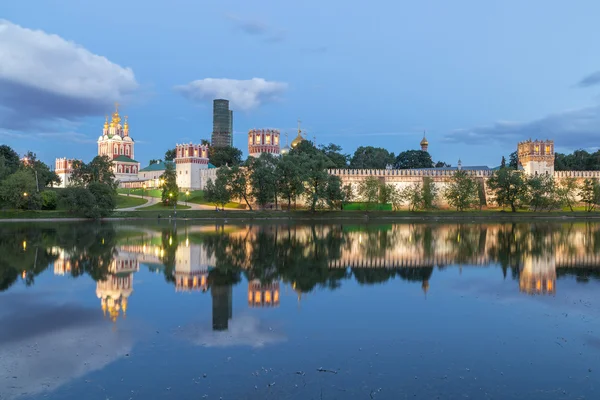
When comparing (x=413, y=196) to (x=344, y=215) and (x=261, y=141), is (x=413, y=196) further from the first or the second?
(x=261, y=141)

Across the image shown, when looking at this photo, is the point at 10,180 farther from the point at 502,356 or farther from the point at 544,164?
the point at 544,164

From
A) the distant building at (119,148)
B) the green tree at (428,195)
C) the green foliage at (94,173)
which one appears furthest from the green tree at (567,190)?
the distant building at (119,148)

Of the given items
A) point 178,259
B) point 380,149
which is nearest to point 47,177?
point 178,259

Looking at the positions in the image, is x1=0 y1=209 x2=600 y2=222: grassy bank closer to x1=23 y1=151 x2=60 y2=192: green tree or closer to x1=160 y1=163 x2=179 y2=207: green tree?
x1=160 y1=163 x2=179 y2=207: green tree

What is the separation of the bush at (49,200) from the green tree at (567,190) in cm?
5697

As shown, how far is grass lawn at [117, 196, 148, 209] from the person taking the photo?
2462 inches

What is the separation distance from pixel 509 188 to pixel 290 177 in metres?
26.4

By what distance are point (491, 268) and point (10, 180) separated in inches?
1829

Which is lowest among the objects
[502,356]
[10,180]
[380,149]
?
[502,356]

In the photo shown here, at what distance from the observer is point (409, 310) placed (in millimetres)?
11391

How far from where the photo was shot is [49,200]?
5300cm

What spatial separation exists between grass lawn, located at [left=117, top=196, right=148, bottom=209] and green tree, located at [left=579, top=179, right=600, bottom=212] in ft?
182

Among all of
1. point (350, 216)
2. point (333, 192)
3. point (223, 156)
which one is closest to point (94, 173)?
point (223, 156)

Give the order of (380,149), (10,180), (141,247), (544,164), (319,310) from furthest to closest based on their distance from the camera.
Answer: (380,149) < (544,164) < (10,180) < (141,247) < (319,310)
